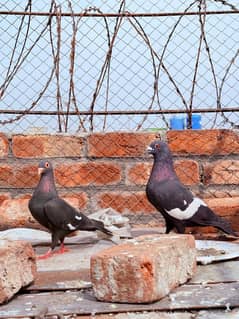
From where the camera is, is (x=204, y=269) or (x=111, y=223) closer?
(x=204, y=269)

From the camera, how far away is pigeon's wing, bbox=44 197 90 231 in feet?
8.45

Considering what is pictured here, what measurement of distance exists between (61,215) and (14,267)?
765 mm

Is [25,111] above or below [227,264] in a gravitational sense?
above

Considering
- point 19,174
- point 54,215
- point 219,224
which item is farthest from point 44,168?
point 219,224

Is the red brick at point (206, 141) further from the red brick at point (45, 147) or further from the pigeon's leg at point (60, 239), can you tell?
the pigeon's leg at point (60, 239)

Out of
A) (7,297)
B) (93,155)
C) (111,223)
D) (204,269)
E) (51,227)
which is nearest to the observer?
(7,297)

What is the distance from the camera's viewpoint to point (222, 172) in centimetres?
328

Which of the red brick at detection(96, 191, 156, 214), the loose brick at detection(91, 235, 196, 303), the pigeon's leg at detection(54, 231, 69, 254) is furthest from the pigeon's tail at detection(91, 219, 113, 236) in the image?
the loose brick at detection(91, 235, 196, 303)

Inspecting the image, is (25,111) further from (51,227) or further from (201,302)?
(201,302)

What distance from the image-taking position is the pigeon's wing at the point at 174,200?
264 centimetres

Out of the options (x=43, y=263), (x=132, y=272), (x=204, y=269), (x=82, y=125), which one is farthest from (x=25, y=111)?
(x=132, y=272)

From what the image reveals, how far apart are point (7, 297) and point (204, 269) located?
77cm

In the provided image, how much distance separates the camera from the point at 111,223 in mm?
2951

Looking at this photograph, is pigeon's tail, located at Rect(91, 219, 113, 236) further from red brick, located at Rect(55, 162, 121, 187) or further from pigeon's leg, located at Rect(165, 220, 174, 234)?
red brick, located at Rect(55, 162, 121, 187)
